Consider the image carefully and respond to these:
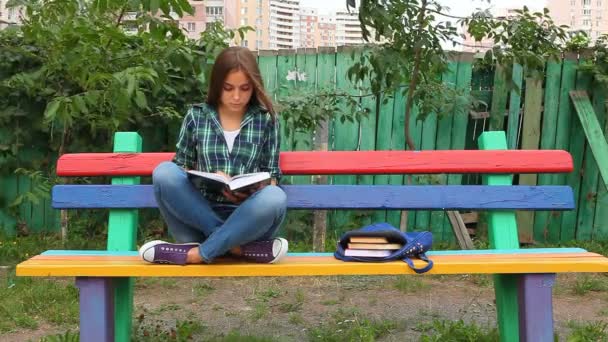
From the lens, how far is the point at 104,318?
2594mm

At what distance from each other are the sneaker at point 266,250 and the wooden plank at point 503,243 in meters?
0.96

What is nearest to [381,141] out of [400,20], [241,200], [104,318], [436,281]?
[436,281]

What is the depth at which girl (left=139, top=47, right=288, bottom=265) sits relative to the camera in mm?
2570

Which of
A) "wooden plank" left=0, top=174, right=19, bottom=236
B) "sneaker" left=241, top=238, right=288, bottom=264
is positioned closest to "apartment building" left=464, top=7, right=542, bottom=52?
"sneaker" left=241, top=238, right=288, bottom=264

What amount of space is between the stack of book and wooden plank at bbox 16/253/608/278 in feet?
0.21

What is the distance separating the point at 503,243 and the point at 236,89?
52.1 inches

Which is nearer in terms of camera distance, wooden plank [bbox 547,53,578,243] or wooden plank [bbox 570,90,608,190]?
wooden plank [bbox 570,90,608,190]

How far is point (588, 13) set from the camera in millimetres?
7574

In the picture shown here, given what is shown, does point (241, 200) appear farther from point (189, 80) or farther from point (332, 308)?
point (189, 80)

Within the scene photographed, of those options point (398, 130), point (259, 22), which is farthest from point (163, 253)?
point (259, 22)

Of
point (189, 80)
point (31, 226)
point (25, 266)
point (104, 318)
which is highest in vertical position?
point (189, 80)

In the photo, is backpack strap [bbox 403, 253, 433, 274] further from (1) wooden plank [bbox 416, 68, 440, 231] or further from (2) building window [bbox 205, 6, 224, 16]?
(1) wooden plank [bbox 416, 68, 440, 231]

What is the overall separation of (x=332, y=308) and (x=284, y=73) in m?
2.48

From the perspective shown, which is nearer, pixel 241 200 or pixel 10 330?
pixel 241 200
